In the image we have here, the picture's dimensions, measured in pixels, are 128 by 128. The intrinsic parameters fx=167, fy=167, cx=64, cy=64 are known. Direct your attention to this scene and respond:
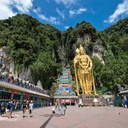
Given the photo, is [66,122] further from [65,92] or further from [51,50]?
[51,50]

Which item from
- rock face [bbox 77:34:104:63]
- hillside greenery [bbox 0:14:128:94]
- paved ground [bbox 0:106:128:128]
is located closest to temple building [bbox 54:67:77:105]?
hillside greenery [bbox 0:14:128:94]

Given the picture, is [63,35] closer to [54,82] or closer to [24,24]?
[24,24]

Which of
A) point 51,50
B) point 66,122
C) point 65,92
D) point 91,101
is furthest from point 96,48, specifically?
point 66,122

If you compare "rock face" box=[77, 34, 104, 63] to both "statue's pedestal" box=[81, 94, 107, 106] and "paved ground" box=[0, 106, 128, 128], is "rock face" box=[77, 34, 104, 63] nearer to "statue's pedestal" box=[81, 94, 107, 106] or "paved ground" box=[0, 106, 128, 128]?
"statue's pedestal" box=[81, 94, 107, 106]

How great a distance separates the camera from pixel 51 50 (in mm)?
52031

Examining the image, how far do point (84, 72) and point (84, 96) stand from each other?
525 cm

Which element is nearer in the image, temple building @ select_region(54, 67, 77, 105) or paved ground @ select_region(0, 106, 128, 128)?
paved ground @ select_region(0, 106, 128, 128)

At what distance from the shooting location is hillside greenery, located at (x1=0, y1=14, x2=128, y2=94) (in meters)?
36.7

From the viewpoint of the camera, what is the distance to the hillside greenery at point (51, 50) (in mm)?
36716

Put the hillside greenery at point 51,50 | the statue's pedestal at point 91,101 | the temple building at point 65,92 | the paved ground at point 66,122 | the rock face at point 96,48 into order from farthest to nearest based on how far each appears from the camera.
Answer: the rock face at point 96,48
the temple building at point 65,92
the hillside greenery at point 51,50
the statue's pedestal at point 91,101
the paved ground at point 66,122

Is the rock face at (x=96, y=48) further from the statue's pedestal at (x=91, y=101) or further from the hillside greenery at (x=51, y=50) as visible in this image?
the statue's pedestal at (x=91, y=101)

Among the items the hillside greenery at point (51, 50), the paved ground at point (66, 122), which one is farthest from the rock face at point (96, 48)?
the paved ground at point (66, 122)

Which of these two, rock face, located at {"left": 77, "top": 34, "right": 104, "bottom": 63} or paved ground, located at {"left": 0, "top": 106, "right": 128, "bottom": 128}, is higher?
rock face, located at {"left": 77, "top": 34, "right": 104, "bottom": 63}

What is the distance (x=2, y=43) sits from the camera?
4300 centimetres
